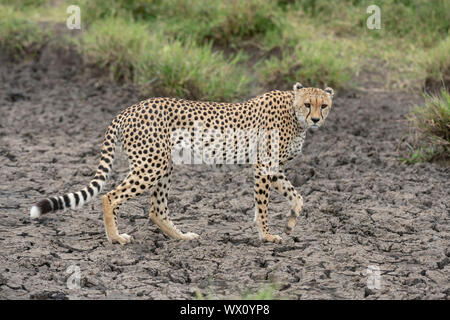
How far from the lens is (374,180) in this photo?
6262 mm

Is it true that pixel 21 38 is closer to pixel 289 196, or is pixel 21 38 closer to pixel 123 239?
pixel 123 239

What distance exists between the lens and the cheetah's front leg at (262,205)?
4801 millimetres

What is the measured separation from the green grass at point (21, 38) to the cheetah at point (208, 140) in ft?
19.2

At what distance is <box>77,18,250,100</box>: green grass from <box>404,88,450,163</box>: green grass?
234 centimetres

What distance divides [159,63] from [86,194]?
4.23 metres

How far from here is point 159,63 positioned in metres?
8.39

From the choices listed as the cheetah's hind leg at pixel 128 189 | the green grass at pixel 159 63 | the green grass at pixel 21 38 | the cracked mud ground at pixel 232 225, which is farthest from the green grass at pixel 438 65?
the green grass at pixel 21 38

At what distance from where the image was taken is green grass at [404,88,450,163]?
21.8 feet

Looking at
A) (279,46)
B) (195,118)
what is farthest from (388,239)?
(279,46)

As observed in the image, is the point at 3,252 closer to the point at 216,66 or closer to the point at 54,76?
the point at 216,66

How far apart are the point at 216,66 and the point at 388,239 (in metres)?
4.15

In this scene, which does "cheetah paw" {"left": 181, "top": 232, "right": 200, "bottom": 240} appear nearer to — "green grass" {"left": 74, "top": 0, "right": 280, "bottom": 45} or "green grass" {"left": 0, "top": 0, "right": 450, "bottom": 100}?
"green grass" {"left": 0, "top": 0, "right": 450, "bottom": 100}
